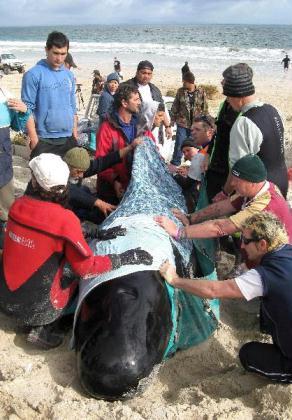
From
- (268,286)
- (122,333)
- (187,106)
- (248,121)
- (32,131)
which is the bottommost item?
(122,333)

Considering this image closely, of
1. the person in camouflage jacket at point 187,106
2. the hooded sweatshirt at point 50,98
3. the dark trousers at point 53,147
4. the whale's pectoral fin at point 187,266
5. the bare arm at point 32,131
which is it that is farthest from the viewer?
the person in camouflage jacket at point 187,106

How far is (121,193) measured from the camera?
520cm

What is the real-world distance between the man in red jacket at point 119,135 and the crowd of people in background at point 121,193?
0.01 m

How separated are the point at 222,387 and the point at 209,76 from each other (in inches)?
963

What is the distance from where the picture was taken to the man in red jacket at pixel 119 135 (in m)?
4.98

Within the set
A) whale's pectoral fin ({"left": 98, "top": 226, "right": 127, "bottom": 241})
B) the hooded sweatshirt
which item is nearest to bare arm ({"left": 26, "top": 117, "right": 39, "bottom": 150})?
the hooded sweatshirt

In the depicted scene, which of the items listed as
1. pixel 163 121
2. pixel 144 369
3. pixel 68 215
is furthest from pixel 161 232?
pixel 163 121

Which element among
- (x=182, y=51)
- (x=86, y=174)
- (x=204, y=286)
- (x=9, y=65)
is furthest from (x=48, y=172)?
(x=182, y=51)

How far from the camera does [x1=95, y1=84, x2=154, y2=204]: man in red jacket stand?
16.3 ft

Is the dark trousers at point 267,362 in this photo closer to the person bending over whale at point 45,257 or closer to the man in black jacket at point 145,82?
the person bending over whale at point 45,257

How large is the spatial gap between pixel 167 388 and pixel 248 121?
2.06 metres

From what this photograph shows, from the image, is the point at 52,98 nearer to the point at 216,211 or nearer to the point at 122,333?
the point at 216,211

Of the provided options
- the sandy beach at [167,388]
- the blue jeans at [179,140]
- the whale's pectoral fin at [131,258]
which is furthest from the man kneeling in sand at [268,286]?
the blue jeans at [179,140]

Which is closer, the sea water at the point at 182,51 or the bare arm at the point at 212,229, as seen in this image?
the bare arm at the point at 212,229
